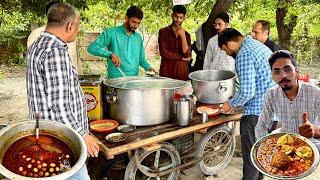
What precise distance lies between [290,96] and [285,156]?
1.99ft

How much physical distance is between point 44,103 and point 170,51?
9.98ft

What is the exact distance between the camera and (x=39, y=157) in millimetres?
2109

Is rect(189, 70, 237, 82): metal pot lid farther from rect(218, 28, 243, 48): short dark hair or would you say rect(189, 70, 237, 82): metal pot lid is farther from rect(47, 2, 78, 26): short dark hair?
rect(47, 2, 78, 26): short dark hair

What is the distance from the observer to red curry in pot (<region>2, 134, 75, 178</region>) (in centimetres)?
200

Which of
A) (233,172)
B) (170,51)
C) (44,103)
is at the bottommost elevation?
(233,172)

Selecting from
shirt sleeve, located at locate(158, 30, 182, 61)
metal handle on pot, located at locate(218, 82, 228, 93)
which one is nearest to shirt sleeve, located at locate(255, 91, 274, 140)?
metal handle on pot, located at locate(218, 82, 228, 93)

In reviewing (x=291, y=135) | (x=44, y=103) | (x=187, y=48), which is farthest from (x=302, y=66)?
(x=44, y=103)

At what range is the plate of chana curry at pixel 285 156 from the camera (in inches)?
94.0

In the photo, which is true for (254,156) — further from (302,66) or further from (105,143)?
(302,66)

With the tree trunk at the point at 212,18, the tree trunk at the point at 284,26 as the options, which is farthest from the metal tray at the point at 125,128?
the tree trunk at the point at 284,26

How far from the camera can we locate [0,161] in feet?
6.40

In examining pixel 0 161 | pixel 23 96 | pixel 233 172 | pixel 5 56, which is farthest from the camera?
pixel 5 56

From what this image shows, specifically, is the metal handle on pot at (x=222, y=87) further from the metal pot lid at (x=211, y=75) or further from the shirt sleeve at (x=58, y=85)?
the shirt sleeve at (x=58, y=85)

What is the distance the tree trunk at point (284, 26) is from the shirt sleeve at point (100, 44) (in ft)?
14.9
